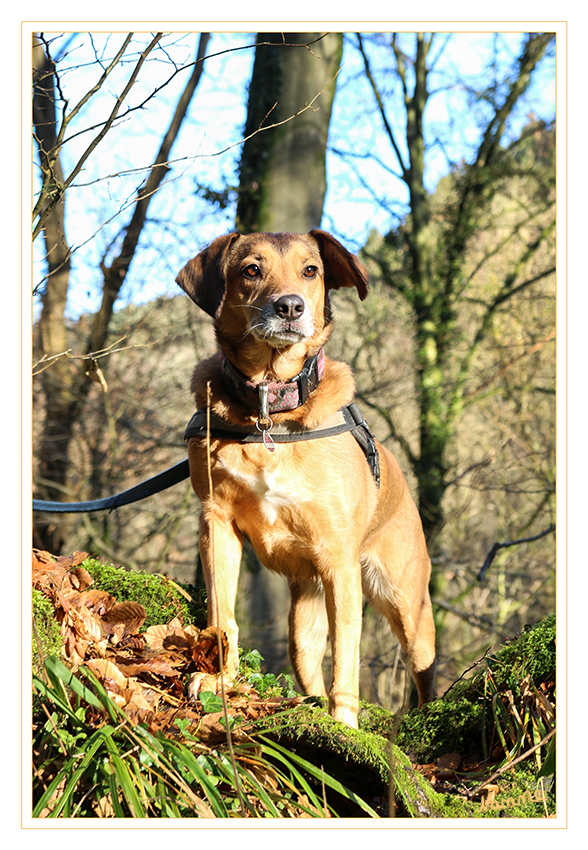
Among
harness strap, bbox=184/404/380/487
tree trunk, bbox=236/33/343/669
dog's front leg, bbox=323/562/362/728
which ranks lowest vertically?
dog's front leg, bbox=323/562/362/728

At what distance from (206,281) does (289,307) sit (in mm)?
502

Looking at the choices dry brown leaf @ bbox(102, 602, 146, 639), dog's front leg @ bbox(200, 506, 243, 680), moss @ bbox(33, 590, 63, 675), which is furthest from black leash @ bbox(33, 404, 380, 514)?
moss @ bbox(33, 590, 63, 675)

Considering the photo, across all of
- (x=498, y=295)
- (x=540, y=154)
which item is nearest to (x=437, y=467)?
(x=498, y=295)

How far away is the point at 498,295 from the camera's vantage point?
1029 centimetres

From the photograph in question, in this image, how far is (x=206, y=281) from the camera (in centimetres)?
329

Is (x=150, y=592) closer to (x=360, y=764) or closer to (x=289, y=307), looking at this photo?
(x=360, y=764)

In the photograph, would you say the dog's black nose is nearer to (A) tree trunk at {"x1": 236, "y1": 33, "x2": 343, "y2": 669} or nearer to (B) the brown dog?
(B) the brown dog

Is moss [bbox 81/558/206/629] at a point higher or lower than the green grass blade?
higher

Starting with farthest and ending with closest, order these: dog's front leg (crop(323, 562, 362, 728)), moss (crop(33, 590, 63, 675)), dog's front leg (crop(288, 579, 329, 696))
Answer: dog's front leg (crop(288, 579, 329, 696)) → dog's front leg (crop(323, 562, 362, 728)) → moss (crop(33, 590, 63, 675))

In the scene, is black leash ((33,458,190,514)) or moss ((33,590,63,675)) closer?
moss ((33,590,63,675))

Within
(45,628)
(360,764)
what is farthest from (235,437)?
(360,764)

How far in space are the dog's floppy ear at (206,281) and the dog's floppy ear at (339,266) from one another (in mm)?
581

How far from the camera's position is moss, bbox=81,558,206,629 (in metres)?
3.40
